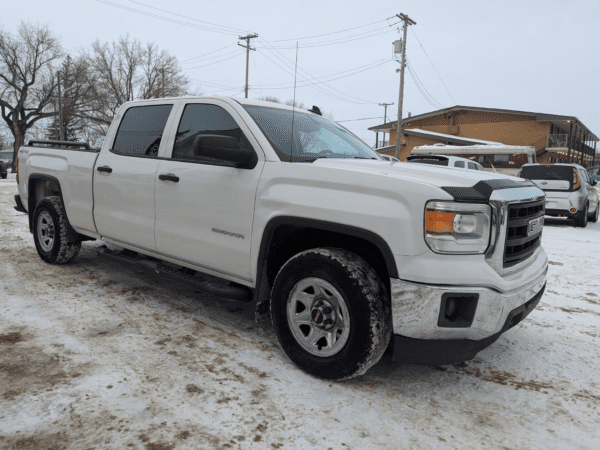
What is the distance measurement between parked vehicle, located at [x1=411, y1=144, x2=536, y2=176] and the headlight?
1981 cm

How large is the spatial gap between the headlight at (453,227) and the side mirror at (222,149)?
1336mm

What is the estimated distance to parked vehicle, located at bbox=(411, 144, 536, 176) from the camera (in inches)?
853

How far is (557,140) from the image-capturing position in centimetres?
3566

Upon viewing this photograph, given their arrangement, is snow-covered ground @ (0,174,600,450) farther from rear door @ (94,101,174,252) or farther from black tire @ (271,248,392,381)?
rear door @ (94,101,174,252)

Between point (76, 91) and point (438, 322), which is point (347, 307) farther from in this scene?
point (76, 91)

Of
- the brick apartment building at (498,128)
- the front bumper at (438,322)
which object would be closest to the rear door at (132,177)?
the front bumper at (438,322)

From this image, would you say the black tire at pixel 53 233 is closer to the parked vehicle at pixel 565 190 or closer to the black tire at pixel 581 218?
the parked vehicle at pixel 565 190

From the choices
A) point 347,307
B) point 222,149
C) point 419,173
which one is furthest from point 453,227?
point 222,149

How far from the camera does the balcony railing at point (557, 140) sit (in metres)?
35.1

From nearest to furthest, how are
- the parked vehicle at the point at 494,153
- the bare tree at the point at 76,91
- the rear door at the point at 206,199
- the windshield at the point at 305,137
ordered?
the rear door at the point at 206,199 < the windshield at the point at 305,137 < the parked vehicle at the point at 494,153 < the bare tree at the point at 76,91

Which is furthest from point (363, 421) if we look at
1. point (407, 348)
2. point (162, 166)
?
point (162, 166)

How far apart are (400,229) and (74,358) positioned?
2.28 meters

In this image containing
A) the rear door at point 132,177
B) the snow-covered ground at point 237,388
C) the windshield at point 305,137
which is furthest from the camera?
the rear door at point 132,177

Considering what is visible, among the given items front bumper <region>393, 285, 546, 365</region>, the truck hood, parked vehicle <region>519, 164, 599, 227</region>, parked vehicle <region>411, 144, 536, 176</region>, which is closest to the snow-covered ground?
front bumper <region>393, 285, 546, 365</region>
